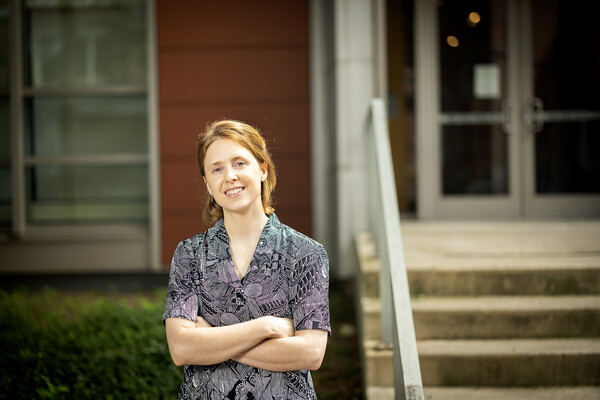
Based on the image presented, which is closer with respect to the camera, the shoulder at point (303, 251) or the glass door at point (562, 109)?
the shoulder at point (303, 251)

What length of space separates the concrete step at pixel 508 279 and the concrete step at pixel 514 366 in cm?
51

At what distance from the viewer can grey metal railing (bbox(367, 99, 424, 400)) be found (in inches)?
84.0

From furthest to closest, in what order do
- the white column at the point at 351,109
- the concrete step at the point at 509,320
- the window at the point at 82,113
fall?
the window at the point at 82,113
the white column at the point at 351,109
the concrete step at the point at 509,320

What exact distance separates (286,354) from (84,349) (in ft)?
9.17

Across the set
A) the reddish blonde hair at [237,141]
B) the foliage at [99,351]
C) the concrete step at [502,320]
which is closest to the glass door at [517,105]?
the foliage at [99,351]

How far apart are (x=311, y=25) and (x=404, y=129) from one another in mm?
1306

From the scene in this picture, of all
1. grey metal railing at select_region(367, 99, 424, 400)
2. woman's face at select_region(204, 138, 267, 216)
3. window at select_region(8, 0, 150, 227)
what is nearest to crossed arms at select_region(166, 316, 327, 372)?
woman's face at select_region(204, 138, 267, 216)

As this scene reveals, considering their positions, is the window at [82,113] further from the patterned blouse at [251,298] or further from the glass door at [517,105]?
the patterned blouse at [251,298]

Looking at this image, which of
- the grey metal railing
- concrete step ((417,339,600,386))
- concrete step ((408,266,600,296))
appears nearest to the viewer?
the grey metal railing

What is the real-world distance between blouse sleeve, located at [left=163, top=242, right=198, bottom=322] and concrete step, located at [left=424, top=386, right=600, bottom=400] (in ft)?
5.39

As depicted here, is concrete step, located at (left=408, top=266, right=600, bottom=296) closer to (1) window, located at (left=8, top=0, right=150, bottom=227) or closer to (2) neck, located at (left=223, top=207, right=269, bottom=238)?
(2) neck, located at (left=223, top=207, right=269, bottom=238)

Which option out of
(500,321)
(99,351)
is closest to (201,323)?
(500,321)

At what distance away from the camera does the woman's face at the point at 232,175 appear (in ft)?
5.80

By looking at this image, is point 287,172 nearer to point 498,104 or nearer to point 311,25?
point 311,25
